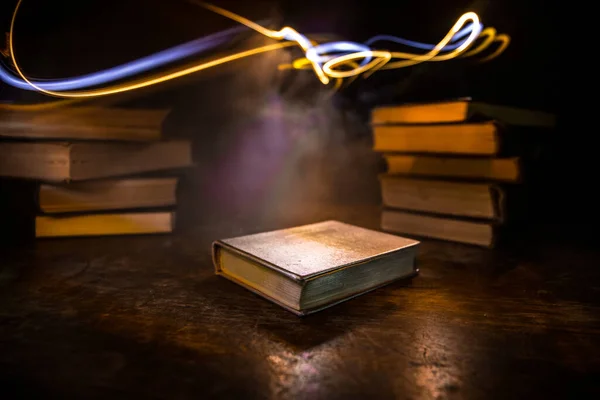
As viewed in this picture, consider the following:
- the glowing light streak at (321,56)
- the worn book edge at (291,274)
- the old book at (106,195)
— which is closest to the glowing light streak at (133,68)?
the glowing light streak at (321,56)

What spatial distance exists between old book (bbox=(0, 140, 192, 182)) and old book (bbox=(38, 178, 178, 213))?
0.04 m

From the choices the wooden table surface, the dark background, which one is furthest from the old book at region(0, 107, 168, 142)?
the wooden table surface

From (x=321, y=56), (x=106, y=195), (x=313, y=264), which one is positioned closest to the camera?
(x=313, y=264)

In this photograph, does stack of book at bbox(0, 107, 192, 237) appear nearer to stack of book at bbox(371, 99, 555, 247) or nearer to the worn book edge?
the worn book edge

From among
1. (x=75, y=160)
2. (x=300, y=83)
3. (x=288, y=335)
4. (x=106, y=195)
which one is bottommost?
(x=288, y=335)

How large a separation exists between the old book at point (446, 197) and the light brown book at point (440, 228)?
0.09 ft

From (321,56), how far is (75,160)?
1.06 meters

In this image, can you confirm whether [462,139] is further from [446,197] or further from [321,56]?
[321,56]

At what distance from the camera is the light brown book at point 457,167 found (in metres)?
1.43

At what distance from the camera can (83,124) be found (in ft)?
4.99

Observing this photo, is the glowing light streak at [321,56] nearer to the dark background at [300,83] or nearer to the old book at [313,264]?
the dark background at [300,83]

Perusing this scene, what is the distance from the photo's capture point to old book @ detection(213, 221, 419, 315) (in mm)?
941

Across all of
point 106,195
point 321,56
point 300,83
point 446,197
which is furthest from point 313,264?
point 300,83

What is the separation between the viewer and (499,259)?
1.34 metres
